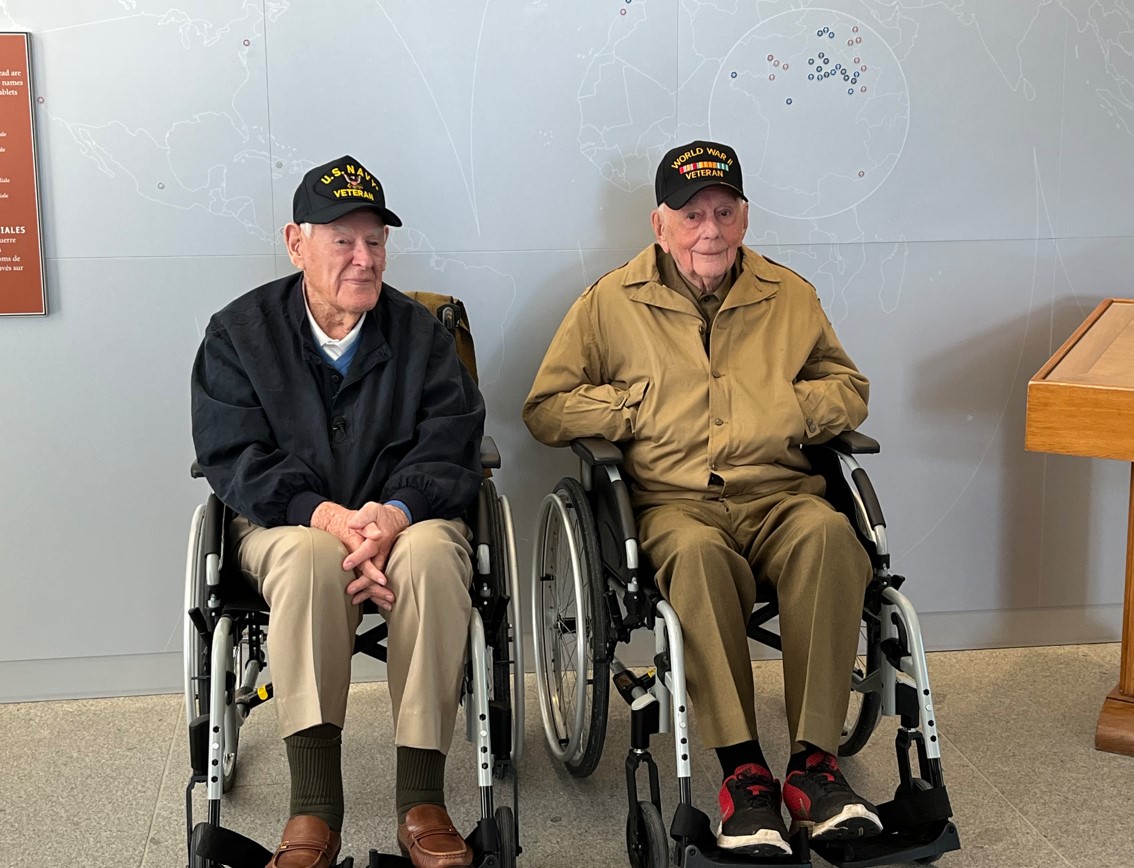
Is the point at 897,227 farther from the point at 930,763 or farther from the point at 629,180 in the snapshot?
the point at 930,763

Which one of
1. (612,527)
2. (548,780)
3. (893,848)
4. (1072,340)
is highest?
(1072,340)

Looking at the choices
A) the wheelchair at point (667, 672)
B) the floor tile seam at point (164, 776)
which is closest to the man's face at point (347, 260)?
the wheelchair at point (667, 672)

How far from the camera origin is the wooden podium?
8.64ft

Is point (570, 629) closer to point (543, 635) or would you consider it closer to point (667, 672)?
point (543, 635)

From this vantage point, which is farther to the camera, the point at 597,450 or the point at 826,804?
the point at 597,450

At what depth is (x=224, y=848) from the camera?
2.05 m

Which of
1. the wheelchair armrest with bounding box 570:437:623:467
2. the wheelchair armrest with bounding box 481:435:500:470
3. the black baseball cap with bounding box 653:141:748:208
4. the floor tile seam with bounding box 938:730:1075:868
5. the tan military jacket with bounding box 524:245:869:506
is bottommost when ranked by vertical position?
the floor tile seam with bounding box 938:730:1075:868

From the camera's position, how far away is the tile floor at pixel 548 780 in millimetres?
2426

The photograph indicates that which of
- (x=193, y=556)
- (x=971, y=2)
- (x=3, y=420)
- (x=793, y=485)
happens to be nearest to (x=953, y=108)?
(x=971, y=2)

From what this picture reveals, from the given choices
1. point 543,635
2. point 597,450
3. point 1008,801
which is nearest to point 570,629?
point 543,635

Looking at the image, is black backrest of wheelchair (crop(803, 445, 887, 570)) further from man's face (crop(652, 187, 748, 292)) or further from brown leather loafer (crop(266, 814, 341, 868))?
brown leather loafer (crop(266, 814, 341, 868))

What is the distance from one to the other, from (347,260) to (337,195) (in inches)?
5.0

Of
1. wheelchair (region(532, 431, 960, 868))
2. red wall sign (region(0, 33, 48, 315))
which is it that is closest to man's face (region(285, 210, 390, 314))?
wheelchair (region(532, 431, 960, 868))

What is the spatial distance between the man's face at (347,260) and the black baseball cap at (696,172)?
63 centimetres
